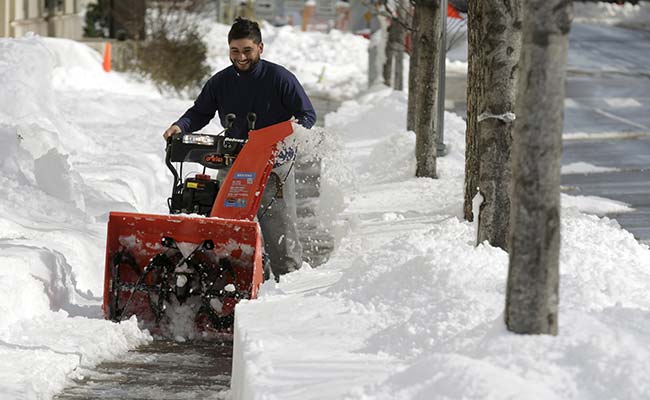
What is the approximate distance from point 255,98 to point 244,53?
0.99 feet

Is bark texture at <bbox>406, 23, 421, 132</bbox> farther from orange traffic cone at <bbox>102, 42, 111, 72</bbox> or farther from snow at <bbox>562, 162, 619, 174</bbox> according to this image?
orange traffic cone at <bbox>102, 42, 111, 72</bbox>

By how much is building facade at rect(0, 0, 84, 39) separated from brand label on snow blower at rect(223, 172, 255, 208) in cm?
1990

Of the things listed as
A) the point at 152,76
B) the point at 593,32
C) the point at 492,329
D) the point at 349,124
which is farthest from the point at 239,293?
the point at 593,32

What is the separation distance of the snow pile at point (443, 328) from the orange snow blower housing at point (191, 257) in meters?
0.29

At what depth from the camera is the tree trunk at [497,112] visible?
8984 mm

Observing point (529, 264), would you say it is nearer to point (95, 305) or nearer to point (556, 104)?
point (556, 104)

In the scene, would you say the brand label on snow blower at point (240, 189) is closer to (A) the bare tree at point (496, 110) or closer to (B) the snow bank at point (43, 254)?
(B) the snow bank at point (43, 254)

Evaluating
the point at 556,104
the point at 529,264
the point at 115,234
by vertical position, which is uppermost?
the point at 556,104

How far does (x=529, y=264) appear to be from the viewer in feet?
18.2

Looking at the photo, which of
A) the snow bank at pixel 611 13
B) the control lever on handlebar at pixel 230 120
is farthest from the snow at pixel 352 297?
the snow bank at pixel 611 13

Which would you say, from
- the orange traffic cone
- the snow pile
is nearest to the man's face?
the snow pile

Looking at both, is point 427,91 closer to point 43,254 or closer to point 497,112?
point 497,112

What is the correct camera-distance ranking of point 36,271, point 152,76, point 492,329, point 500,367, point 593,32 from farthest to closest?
point 593,32 < point 152,76 < point 36,271 < point 492,329 < point 500,367

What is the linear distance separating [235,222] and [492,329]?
2.60m
